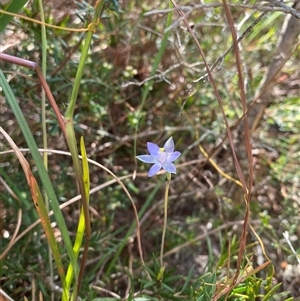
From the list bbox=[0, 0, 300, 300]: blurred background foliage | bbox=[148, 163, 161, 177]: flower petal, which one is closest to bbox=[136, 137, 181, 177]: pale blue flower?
bbox=[148, 163, 161, 177]: flower petal

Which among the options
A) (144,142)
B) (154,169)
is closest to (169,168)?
(154,169)

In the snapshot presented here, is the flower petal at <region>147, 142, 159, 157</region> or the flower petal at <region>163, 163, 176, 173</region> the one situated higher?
the flower petal at <region>147, 142, 159, 157</region>

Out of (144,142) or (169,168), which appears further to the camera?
(144,142)

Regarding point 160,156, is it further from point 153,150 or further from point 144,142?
point 144,142

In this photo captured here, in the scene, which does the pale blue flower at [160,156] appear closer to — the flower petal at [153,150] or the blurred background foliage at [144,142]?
the flower petal at [153,150]

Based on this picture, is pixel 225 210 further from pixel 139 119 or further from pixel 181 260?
pixel 139 119

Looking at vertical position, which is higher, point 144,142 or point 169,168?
point 169,168

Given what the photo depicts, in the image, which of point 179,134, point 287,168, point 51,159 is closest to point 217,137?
point 179,134

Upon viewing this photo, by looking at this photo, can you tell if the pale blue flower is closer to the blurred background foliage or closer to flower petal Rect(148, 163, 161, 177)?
flower petal Rect(148, 163, 161, 177)

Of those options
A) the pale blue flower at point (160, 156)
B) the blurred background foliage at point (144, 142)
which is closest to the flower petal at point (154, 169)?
the pale blue flower at point (160, 156)

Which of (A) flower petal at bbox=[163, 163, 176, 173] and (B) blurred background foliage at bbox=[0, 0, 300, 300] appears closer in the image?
(A) flower petal at bbox=[163, 163, 176, 173]
